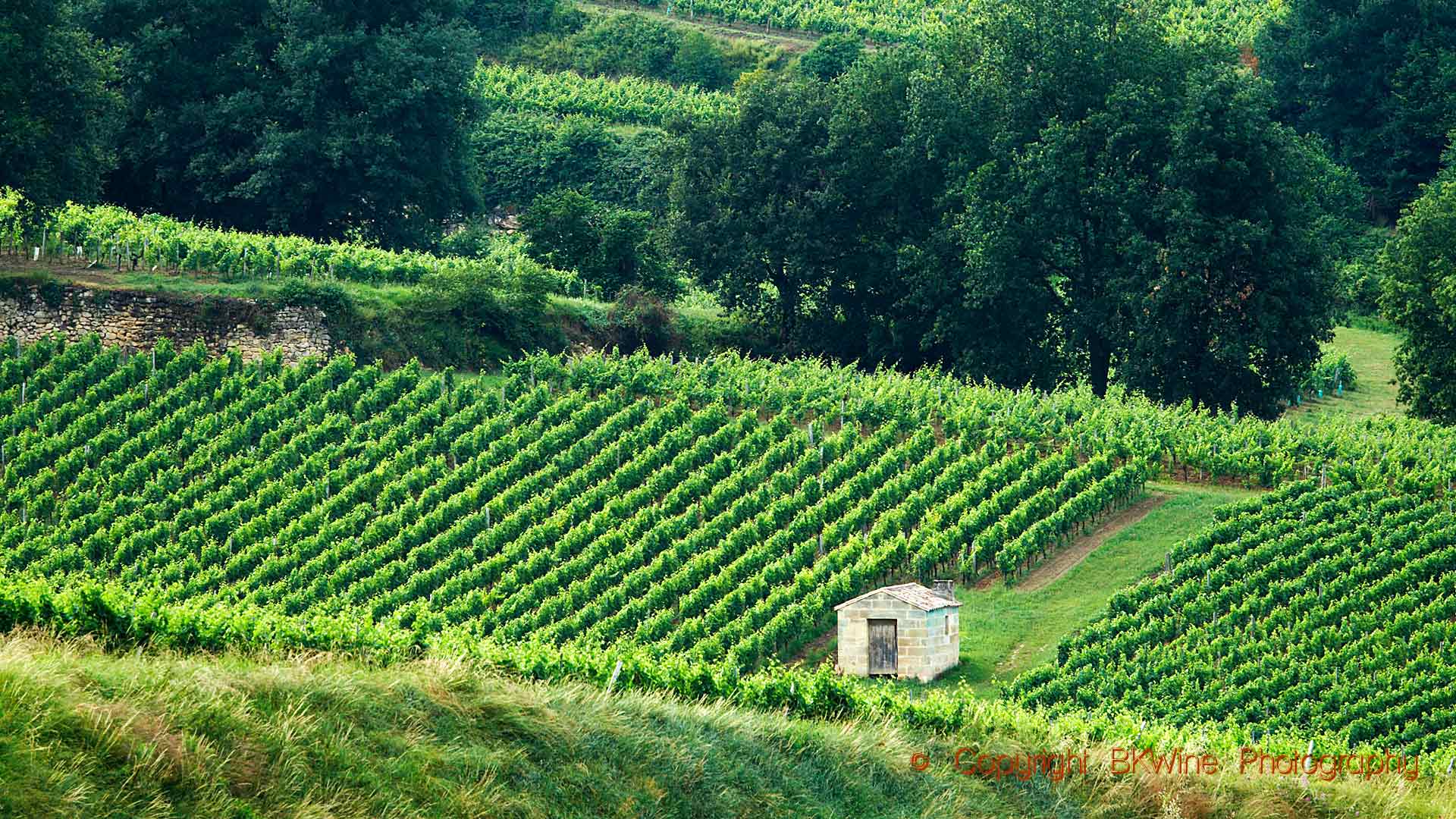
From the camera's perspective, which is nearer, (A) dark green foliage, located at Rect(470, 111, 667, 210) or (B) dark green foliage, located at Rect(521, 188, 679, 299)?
(B) dark green foliage, located at Rect(521, 188, 679, 299)

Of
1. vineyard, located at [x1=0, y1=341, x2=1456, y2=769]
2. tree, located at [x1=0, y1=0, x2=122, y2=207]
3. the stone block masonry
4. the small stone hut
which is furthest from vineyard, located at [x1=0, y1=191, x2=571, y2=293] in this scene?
the small stone hut

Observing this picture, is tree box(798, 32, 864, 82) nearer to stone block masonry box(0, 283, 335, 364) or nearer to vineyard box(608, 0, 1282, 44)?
vineyard box(608, 0, 1282, 44)

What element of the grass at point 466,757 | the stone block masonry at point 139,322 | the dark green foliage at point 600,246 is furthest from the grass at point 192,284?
the grass at point 466,757

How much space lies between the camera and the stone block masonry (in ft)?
145

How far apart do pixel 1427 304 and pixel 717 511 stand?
18.9 m

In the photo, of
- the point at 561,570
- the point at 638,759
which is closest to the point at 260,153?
the point at 561,570

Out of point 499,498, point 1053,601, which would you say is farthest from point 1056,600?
point 499,498

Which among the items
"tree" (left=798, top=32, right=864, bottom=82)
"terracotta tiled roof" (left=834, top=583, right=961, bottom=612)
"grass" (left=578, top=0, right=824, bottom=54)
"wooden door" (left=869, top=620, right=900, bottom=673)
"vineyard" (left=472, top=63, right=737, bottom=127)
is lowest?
"wooden door" (left=869, top=620, right=900, bottom=673)

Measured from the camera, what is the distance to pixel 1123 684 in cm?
3152

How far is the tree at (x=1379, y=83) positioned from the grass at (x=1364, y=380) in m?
9.72

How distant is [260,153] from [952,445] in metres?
21.4

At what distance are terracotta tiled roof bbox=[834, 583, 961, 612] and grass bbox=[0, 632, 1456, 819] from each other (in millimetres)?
6656

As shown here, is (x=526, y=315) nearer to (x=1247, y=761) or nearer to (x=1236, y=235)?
(x=1236, y=235)

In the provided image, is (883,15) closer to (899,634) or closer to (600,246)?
(600,246)
